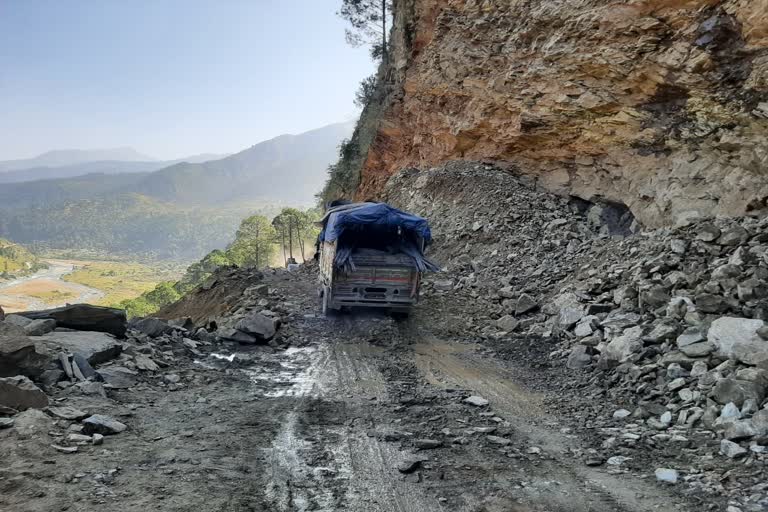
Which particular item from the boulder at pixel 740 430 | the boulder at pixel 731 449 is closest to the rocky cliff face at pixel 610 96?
the boulder at pixel 740 430

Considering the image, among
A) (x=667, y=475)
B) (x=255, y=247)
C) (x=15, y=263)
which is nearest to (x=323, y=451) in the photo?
(x=667, y=475)

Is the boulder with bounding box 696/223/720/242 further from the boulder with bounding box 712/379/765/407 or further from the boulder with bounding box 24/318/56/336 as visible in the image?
the boulder with bounding box 24/318/56/336

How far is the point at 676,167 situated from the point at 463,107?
390 inches

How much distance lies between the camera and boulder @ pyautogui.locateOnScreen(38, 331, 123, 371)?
21.5 ft

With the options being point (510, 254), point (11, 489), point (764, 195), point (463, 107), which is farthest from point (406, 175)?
point (11, 489)

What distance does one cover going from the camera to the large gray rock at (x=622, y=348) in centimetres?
712

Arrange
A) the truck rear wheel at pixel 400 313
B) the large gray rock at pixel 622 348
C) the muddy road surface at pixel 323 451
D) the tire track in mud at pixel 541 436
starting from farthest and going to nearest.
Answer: the truck rear wheel at pixel 400 313 < the large gray rock at pixel 622 348 < the tire track in mud at pixel 541 436 < the muddy road surface at pixel 323 451

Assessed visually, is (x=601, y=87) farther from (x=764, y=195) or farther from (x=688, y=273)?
(x=688, y=273)

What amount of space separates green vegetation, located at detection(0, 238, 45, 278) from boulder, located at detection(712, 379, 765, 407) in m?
128

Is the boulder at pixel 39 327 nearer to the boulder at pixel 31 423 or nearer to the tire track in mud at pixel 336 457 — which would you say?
the boulder at pixel 31 423

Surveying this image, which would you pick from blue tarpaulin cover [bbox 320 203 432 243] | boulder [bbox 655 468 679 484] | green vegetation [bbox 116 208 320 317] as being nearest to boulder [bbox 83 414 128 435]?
boulder [bbox 655 468 679 484]

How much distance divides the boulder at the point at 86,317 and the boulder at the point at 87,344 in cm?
36

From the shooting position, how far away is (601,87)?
1384 centimetres

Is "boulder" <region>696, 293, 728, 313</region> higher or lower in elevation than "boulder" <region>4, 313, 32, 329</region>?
lower
